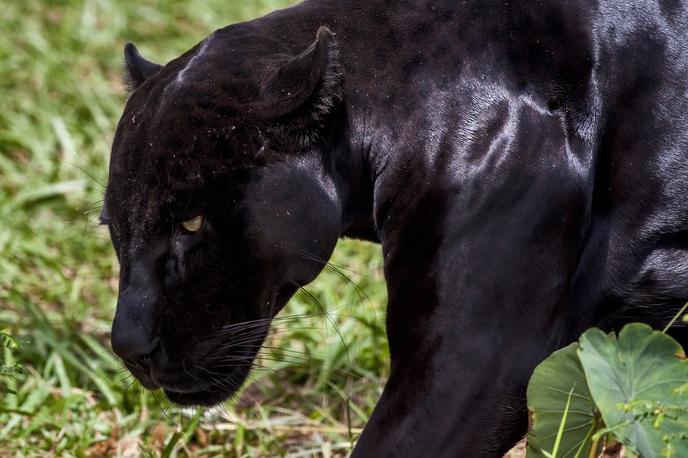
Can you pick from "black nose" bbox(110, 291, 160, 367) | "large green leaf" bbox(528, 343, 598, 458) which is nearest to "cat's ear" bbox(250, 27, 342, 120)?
"black nose" bbox(110, 291, 160, 367)

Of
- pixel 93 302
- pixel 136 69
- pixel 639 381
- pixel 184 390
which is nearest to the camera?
pixel 639 381

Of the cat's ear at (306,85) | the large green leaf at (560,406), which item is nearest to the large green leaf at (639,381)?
the large green leaf at (560,406)

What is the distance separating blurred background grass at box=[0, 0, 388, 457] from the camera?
384 centimetres

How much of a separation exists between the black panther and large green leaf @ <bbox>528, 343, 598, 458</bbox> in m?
0.05

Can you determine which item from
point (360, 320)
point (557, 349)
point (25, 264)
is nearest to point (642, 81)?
point (557, 349)

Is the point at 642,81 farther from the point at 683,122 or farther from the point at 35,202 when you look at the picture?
the point at 35,202

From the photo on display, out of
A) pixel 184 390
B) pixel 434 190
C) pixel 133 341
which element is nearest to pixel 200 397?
pixel 184 390

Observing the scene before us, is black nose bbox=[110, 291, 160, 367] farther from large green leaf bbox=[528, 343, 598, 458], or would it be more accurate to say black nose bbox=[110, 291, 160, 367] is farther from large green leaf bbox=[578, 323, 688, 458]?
large green leaf bbox=[578, 323, 688, 458]

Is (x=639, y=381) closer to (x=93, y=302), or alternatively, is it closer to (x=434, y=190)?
(x=434, y=190)

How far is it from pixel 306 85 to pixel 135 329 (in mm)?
664

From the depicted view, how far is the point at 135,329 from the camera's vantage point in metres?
2.86

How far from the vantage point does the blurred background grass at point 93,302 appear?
3844mm

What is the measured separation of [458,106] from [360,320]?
151 centimetres

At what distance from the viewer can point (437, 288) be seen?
272cm
